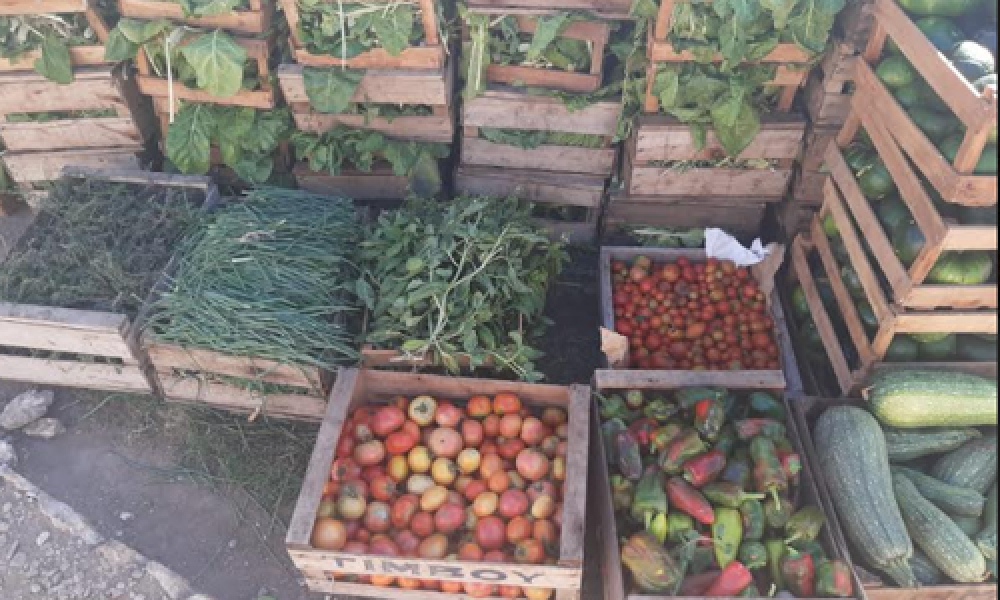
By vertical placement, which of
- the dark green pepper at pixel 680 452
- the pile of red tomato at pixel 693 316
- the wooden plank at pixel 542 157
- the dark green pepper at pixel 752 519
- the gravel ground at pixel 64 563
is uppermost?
the wooden plank at pixel 542 157

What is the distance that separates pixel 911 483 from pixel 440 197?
2476 millimetres

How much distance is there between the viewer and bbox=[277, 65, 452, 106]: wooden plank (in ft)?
11.4

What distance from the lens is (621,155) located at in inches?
156

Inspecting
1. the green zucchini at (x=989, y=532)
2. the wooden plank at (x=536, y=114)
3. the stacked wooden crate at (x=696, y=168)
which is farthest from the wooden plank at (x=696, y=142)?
the green zucchini at (x=989, y=532)

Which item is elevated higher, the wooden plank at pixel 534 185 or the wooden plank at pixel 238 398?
the wooden plank at pixel 534 185

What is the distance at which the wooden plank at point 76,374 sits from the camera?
11.2 feet

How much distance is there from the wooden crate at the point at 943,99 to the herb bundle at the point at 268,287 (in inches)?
85.7

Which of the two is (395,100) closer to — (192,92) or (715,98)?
(192,92)

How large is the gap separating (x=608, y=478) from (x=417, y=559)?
71 centimetres

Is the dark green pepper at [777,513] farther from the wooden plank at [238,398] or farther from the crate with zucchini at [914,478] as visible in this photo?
the wooden plank at [238,398]

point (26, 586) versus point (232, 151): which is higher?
point (232, 151)

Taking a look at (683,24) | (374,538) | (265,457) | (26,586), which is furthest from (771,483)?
(26,586)

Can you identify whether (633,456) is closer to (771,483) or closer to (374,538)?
(771,483)

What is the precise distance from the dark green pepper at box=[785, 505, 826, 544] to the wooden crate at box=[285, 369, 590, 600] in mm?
666
